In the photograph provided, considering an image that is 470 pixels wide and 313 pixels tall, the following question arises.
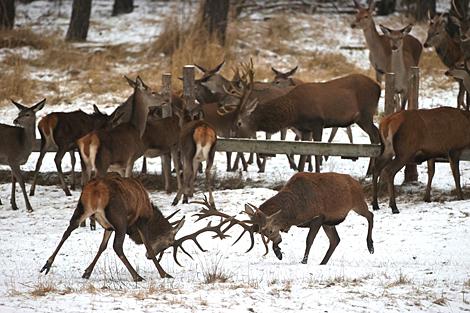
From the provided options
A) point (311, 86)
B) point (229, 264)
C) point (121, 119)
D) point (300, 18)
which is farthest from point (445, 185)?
point (300, 18)

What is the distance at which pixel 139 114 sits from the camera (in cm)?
919

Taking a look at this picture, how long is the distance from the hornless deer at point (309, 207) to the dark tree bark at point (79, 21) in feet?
48.4

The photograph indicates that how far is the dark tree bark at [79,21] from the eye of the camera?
19.6 meters

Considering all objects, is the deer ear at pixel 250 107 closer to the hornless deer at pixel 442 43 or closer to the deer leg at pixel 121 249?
the deer leg at pixel 121 249

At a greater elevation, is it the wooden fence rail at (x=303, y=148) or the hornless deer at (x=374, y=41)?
the hornless deer at (x=374, y=41)

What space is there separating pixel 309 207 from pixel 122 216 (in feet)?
6.22

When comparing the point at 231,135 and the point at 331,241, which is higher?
the point at 231,135

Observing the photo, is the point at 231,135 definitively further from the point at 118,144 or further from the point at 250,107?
the point at 118,144

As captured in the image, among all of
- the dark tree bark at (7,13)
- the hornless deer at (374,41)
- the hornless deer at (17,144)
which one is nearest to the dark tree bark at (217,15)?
the hornless deer at (374,41)

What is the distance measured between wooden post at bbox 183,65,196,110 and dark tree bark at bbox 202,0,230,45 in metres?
8.47

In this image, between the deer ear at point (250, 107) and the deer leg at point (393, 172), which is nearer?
the deer leg at point (393, 172)

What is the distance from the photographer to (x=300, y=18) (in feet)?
71.8

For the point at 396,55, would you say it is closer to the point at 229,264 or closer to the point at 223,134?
the point at 223,134

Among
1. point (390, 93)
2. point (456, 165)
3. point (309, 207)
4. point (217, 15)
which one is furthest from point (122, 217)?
point (217, 15)
